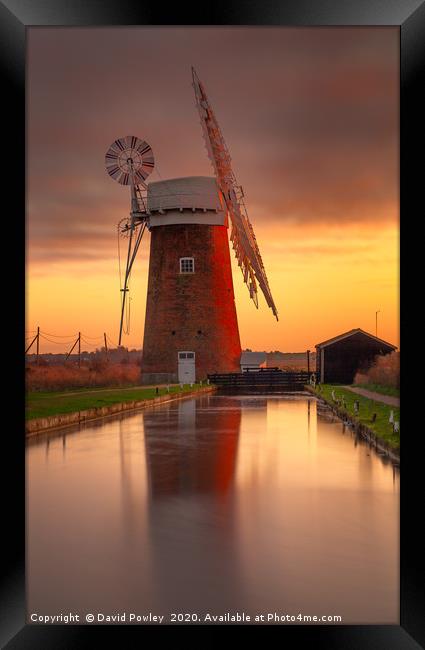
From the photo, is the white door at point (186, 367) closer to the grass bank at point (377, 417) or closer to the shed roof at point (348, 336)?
the shed roof at point (348, 336)

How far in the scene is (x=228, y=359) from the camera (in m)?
32.6

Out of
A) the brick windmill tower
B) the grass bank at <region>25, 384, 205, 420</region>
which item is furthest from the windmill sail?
the grass bank at <region>25, 384, 205, 420</region>

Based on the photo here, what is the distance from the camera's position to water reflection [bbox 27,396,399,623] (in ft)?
16.6

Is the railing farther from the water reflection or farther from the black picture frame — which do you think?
the black picture frame

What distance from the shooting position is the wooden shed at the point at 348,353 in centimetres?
3193

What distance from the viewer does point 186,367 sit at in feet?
104

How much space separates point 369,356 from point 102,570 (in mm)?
27723

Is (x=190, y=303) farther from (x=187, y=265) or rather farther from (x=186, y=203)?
(x=186, y=203)

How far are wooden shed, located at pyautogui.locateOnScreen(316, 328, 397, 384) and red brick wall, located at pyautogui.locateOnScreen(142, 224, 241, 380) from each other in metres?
4.28

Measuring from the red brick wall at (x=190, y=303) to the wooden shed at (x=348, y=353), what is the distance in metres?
4.28
